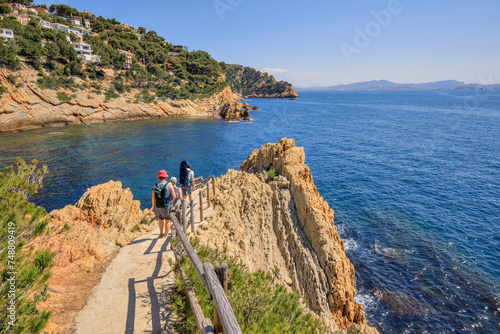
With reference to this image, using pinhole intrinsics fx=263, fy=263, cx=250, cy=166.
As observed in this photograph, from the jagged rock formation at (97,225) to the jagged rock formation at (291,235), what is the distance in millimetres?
3288

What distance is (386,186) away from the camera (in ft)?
98.8

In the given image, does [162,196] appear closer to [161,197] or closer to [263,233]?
[161,197]

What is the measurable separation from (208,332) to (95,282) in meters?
4.90

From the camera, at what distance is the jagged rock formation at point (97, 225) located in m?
8.52

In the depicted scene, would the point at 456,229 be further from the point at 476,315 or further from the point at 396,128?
the point at 396,128

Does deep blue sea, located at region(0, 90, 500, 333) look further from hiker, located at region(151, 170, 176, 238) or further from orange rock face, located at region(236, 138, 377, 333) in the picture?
hiker, located at region(151, 170, 176, 238)

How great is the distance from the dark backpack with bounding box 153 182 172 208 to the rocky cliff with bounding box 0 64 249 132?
61000 millimetres

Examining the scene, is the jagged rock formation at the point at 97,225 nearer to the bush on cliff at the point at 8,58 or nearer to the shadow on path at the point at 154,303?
the shadow on path at the point at 154,303

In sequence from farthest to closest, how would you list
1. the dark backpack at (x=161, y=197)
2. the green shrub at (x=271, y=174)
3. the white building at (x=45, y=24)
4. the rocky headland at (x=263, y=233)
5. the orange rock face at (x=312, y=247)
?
the white building at (x=45, y=24)
the green shrub at (x=271, y=174)
the orange rock face at (x=312, y=247)
the dark backpack at (x=161, y=197)
the rocky headland at (x=263, y=233)

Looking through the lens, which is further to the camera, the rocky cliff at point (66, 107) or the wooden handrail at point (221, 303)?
the rocky cliff at point (66, 107)

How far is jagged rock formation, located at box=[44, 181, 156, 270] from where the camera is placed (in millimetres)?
8516

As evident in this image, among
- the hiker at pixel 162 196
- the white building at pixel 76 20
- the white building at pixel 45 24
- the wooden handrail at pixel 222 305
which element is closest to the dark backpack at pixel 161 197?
the hiker at pixel 162 196

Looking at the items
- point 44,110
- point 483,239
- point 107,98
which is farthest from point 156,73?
point 483,239

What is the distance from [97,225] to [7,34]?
79970 mm
